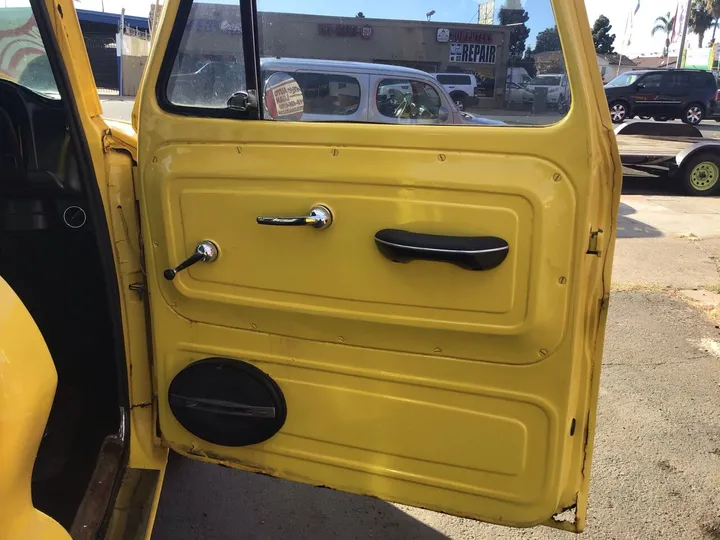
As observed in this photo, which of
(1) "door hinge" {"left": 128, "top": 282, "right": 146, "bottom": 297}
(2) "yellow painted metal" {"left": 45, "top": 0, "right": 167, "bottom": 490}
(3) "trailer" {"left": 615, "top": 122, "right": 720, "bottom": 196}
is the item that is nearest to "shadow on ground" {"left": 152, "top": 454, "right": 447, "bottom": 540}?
(2) "yellow painted metal" {"left": 45, "top": 0, "right": 167, "bottom": 490}

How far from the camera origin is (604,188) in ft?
4.83

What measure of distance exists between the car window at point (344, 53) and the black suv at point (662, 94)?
20251mm

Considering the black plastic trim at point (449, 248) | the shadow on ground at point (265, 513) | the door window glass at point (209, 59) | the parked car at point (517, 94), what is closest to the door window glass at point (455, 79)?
the parked car at point (517, 94)

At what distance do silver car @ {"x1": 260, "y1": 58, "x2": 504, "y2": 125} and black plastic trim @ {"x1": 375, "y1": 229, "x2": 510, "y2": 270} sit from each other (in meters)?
0.30

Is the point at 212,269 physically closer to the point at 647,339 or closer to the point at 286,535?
the point at 286,535

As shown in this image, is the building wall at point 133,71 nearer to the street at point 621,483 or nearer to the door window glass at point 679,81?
the street at point 621,483

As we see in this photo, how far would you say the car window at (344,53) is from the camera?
1566 mm

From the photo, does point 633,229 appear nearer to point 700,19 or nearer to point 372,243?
point 372,243

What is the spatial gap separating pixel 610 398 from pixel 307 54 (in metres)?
2.94

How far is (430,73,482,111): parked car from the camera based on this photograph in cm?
154

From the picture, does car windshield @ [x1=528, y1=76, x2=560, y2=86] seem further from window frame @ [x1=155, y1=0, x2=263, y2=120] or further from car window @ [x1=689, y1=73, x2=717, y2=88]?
car window @ [x1=689, y1=73, x2=717, y2=88]

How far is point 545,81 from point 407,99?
35 centimetres

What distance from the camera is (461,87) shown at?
1530mm

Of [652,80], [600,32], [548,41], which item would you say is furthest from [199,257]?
[652,80]
